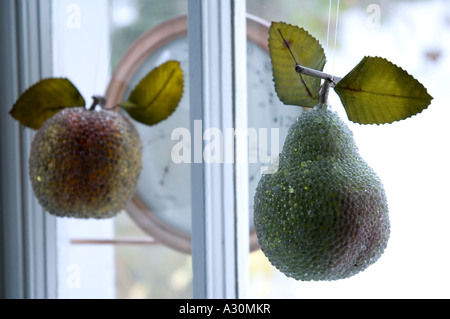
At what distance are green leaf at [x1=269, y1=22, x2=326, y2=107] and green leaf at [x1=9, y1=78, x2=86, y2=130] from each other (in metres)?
0.27

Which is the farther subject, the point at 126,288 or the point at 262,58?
the point at 126,288

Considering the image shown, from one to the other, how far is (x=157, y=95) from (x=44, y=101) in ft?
0.41

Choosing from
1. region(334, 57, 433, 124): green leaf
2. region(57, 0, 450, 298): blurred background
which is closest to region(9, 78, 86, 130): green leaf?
region(57, 0, 450, 298): blurred background

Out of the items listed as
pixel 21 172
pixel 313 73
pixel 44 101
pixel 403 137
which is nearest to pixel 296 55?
pixel 313 73

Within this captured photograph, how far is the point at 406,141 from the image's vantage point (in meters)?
0.54

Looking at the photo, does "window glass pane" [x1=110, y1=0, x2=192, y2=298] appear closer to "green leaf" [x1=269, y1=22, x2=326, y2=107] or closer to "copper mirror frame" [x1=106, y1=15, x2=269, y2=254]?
"copper mirror frame" [x1=106, y1=15, x2=269, y2=254]

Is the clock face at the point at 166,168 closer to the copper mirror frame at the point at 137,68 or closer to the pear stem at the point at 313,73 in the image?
the copper mirror frame at the point at 137,68

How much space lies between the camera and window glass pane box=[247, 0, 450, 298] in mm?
538

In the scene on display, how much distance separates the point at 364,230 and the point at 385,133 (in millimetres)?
166

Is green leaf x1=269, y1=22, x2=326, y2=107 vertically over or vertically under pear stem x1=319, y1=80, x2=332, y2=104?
over

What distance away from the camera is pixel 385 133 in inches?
20.7
